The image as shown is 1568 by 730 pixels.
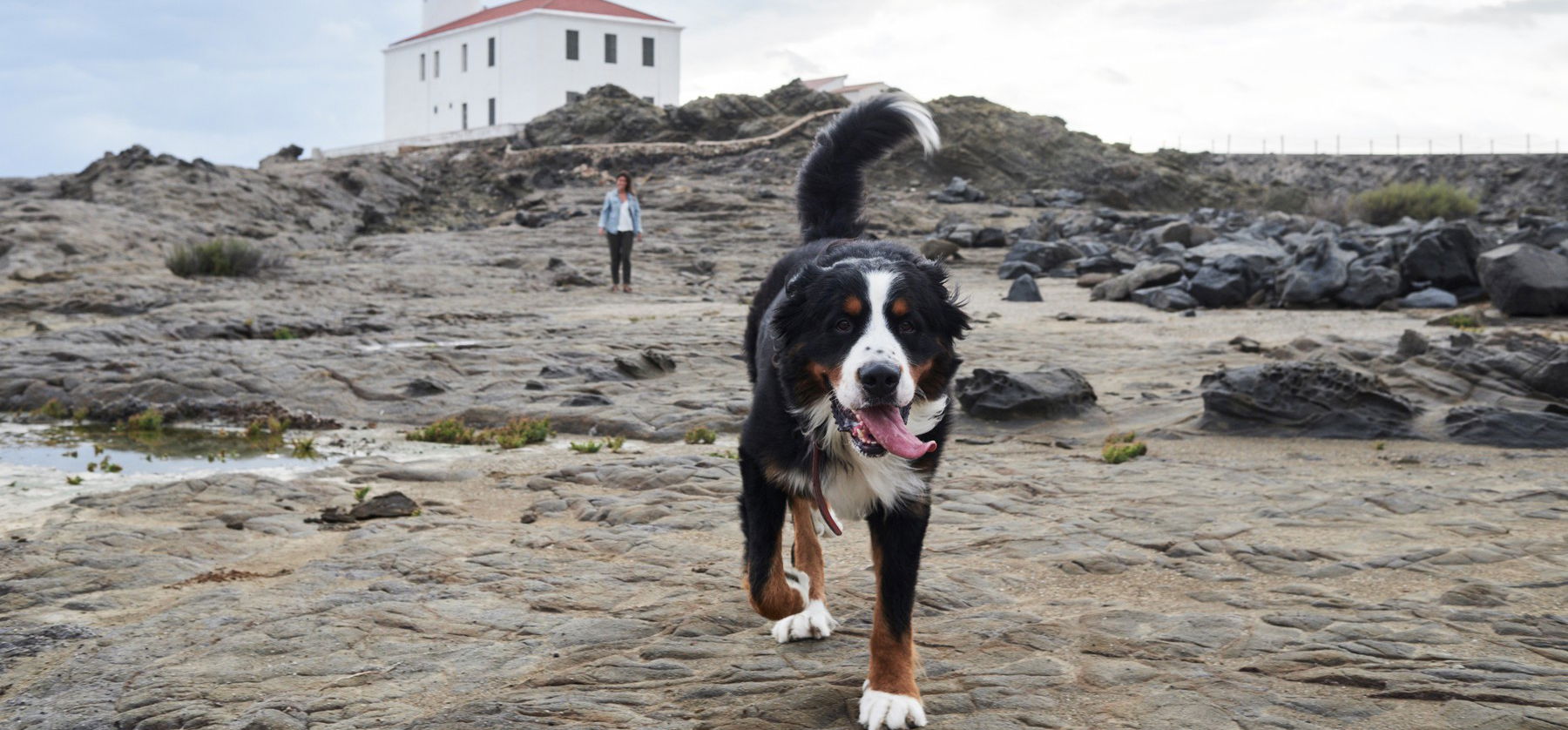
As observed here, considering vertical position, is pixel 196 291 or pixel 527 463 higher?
pixel 196 291

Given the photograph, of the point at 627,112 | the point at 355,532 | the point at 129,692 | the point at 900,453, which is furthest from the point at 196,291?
the point at 627,112

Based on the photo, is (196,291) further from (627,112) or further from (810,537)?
(627,112)

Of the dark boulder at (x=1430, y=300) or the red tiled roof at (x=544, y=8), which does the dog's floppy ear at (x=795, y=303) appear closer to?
the dark boulder at (x=1430, y=300)

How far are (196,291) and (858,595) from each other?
16.6m

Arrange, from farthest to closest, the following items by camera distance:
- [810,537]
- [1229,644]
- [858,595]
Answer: [858,595], [810,537], [1229,644]

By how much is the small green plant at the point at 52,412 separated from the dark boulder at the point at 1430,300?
1641 cm

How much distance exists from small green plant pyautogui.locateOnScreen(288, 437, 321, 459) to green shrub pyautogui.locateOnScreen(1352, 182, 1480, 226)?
114ft

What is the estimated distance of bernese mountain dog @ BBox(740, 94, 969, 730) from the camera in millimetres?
3721

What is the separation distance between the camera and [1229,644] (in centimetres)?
452

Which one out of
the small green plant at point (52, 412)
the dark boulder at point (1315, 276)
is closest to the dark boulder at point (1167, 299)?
the dark boulder at point (1315, 276)

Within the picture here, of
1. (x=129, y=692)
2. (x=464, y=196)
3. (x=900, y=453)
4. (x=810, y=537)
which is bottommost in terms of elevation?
(x=129, y=692)

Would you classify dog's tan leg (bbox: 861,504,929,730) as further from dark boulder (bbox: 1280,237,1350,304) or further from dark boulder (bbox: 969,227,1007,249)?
dark boulder (bbox: 969,227,1007,249)

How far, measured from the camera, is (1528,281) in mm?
14836

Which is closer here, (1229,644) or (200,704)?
(200,704)
